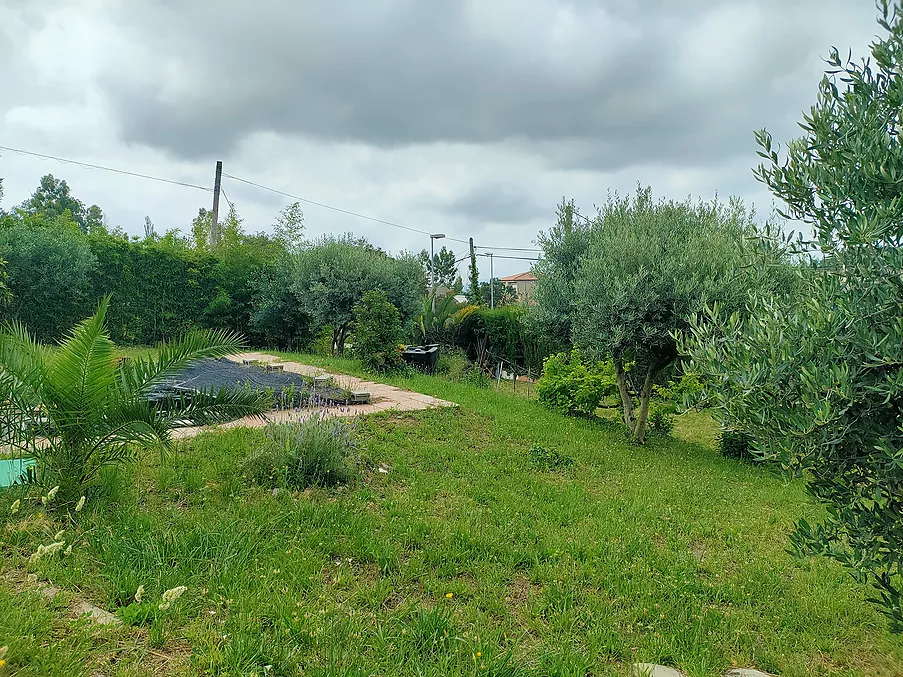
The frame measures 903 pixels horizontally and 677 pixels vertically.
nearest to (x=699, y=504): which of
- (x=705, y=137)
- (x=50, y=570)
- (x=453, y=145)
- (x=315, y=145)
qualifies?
(x=705, y=137)

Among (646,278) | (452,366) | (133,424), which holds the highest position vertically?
(646,278)

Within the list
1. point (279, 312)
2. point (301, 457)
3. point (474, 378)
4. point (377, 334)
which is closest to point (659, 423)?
point (474, 378)

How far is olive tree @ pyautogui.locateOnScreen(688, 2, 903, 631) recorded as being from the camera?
1.69 m

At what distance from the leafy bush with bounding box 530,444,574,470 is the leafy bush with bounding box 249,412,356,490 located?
2.10 metres

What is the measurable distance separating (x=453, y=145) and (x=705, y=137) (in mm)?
6681

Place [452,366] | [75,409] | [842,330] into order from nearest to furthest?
[842,330] → [75,409] → [452,366]

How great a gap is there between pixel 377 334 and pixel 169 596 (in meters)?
8.40

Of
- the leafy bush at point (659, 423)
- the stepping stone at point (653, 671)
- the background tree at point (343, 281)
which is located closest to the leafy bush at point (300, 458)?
the stepping stone at point (653, 671)

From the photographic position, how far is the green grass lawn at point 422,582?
201 cm

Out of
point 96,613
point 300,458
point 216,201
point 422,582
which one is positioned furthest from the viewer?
point 216,201

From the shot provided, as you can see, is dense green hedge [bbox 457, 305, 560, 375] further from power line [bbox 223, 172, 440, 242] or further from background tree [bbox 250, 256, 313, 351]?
power line [bbox 223, 172, 440, 242]

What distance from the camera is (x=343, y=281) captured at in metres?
13.1

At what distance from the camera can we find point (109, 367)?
3.07 metres

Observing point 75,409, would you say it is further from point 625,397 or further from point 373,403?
point 625,397
